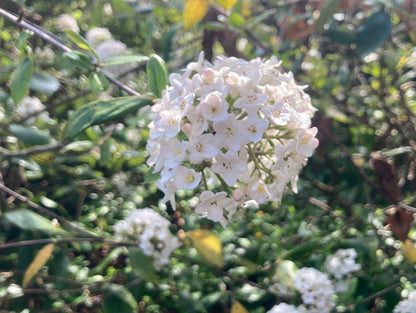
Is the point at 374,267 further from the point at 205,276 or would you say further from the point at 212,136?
the point at 212,136

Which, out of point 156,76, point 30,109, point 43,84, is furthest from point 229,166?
point 30,109

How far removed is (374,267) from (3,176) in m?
1.53

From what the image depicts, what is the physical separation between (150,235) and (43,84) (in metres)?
0.75

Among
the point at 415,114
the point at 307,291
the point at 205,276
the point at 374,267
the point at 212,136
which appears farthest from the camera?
the point at 415,114

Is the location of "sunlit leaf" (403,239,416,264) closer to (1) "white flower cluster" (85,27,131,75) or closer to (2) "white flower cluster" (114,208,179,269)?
(2) "white flower cluster" (114,208,179,269)

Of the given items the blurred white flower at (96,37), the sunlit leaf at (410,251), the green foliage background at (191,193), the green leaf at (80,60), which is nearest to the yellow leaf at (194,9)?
the green foliage background at (191,193)

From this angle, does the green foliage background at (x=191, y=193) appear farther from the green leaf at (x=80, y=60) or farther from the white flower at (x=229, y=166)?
the white flower at (x=229, y=166)

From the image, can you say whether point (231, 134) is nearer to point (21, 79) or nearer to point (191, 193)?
point (21, 79)

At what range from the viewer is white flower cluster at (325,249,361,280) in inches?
55.5

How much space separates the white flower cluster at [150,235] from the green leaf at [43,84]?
602 mm

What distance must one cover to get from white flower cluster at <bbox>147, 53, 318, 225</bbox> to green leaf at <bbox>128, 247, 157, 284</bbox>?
1.36ft

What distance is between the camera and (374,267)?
1468 millimetres

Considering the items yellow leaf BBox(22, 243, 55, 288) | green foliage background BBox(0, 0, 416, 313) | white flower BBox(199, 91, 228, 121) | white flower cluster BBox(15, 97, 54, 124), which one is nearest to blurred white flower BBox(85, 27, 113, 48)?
green foliage background BBox(0, 0, 416, 313)

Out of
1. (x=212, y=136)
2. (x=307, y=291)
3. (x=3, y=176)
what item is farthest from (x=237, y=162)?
(x=3, y=176)
